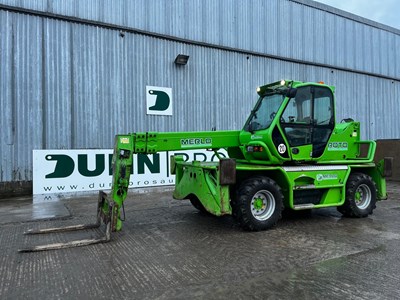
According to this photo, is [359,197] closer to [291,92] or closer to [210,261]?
[291,92]

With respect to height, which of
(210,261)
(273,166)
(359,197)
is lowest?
(210,261)

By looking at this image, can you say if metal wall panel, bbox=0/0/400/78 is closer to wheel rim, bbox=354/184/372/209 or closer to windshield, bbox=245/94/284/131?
windshield, bbox=245/94/284/131

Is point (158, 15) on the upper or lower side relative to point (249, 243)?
upper

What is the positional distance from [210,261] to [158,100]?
9.04 metres

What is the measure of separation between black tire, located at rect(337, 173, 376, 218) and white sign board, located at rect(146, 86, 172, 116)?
24.5 ft

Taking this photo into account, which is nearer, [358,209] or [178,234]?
[178,234]

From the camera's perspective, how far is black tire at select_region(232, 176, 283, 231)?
5918mm

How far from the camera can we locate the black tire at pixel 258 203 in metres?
5.92

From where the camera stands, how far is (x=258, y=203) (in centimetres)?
619

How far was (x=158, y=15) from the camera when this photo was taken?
12.8m

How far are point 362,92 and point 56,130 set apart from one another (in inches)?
609

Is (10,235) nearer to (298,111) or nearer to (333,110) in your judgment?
(298,111)

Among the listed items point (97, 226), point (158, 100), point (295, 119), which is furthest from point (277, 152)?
point (158, 100)

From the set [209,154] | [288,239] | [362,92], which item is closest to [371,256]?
[288,239]
